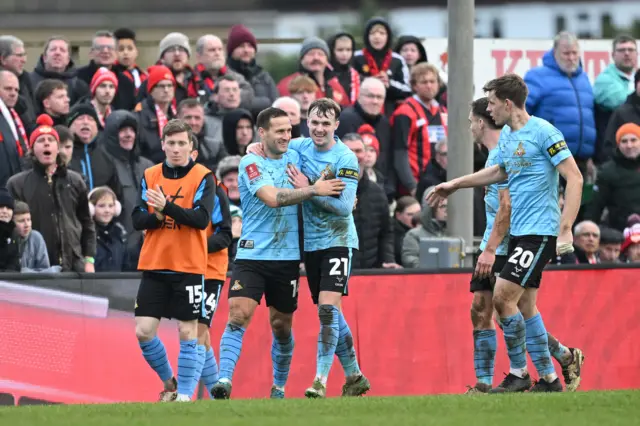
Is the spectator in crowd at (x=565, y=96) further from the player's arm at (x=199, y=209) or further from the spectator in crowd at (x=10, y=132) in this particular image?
the player's arm at (x=199, y=209)

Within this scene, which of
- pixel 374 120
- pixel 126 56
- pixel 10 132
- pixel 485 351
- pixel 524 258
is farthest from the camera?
pixel 126 56

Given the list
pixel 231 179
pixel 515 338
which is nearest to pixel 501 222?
pixel 515 338

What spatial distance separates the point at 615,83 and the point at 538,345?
766 cm

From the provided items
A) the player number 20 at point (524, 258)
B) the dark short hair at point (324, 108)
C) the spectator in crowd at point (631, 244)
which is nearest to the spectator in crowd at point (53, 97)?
the dark short hair at point (324, 108)

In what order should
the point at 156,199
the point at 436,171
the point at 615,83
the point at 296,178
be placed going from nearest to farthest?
the point at 156,199 → the point at 296,178 → the point at 436,171 → the point at 615,83

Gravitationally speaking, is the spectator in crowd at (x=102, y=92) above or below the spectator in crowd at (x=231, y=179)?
above

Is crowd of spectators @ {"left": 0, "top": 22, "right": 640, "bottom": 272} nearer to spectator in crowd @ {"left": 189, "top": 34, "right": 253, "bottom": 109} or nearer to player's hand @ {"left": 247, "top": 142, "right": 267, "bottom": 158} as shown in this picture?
spectator in crowd @ {"left": 189, "top": 34, "right": 253, "bottom": 109}

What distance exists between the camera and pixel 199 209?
12523 millimetres

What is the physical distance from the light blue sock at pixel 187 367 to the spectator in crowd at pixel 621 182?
23.0 ft

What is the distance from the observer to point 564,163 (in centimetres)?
1169

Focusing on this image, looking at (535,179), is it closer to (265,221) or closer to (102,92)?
(265,221)

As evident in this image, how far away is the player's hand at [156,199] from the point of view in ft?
40.5

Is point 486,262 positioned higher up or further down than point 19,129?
further down

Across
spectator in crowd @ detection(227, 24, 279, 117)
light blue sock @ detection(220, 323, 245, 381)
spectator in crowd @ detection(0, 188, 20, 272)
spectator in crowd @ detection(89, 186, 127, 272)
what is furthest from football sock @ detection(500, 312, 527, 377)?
Result: spectator in crowd @ detection(227, 24, 279, 117)
